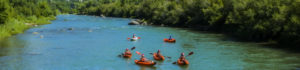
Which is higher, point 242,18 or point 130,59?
point 242,18

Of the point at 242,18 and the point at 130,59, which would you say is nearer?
the point at 130,59

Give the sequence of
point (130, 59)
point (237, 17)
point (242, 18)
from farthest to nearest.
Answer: point (237, 17)
point (242, 18)
point (130, 59)

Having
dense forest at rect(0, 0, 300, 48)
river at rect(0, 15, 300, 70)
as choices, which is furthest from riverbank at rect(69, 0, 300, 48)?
river at rect(0, 15, 300, 70)

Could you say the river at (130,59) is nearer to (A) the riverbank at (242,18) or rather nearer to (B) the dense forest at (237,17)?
(A) the riverbank at (242,18)

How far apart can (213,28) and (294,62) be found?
3201 centimetres

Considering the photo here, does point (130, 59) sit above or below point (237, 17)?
below

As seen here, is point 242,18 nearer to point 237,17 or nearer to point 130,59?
point 237,17

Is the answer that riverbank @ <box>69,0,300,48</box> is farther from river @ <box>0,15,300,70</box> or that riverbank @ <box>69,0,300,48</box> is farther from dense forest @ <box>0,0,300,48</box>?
river @ <box>0,15,300,70</box>

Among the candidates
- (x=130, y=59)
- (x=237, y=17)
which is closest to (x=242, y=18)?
(x=237, y=17)

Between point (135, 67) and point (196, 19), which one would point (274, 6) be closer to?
point (135, 67)

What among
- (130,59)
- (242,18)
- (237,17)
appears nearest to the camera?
(130,59)

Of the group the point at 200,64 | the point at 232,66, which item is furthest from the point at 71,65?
the point at 232,66

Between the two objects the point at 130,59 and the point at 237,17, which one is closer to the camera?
the point at 130,59

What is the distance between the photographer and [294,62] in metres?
26.7
